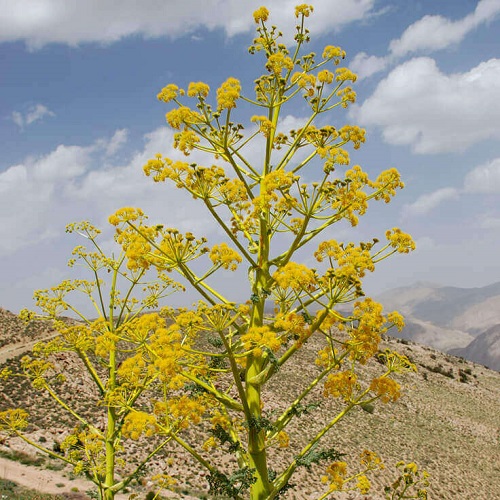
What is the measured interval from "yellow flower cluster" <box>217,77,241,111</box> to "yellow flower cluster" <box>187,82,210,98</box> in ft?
0.60

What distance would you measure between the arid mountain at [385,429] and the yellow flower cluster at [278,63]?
36.2 feet

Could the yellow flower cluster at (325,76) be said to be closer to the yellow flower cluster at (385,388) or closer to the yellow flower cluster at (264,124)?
the yellow flower cluster at (264,124)

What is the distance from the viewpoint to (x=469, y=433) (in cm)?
4078

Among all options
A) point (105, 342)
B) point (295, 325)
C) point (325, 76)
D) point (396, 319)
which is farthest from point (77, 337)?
point (325, 76)

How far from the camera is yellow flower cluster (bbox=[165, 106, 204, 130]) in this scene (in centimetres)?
537

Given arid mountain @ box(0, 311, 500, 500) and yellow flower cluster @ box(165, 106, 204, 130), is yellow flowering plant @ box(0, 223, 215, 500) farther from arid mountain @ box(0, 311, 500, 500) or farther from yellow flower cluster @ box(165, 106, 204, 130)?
arid mountain @ box(0, 311, 500, 500)

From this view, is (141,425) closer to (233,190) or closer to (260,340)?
(260,340)

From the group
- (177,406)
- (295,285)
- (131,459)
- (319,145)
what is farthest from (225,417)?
(131,459)

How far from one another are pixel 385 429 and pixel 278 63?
36.2m

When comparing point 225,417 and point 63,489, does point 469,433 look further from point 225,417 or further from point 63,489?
point 225,417

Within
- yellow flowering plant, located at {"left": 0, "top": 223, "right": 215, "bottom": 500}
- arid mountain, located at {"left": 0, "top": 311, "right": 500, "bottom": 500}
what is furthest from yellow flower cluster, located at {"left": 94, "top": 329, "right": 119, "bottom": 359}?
arid mountain, located at {"left": 0, "top": 311, "right": 500, "bottom": 500}

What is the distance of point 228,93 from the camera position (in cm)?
512

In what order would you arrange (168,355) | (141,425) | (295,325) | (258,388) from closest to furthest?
(168,355)
(295,325)
(141,425)
(258,388)

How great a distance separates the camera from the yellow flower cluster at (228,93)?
5117mm
